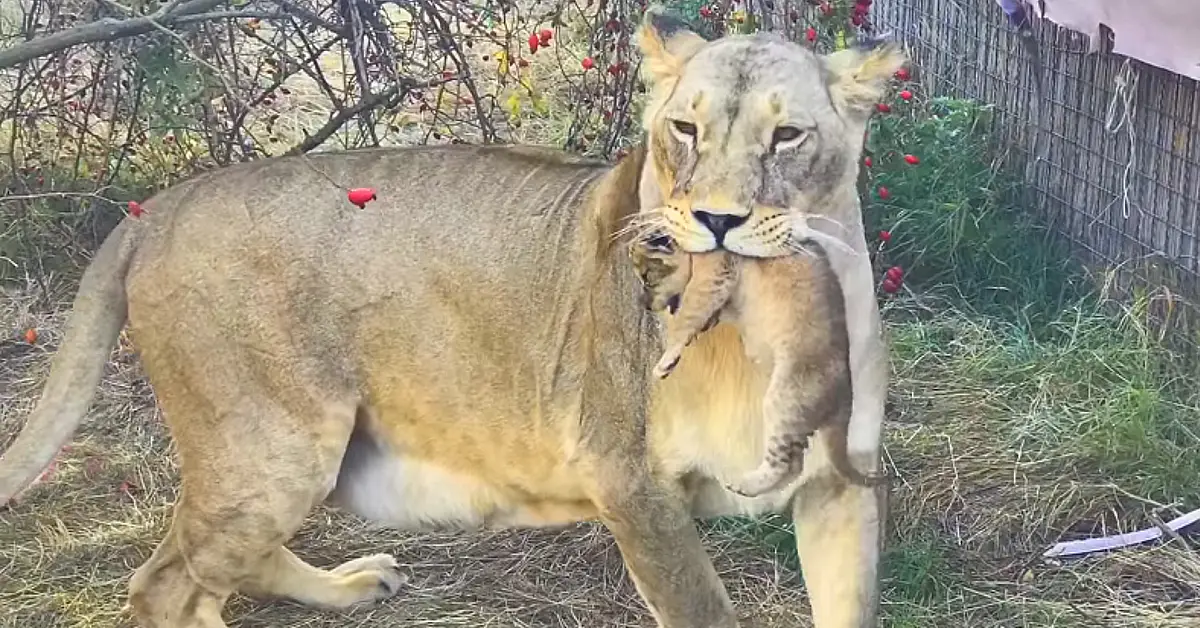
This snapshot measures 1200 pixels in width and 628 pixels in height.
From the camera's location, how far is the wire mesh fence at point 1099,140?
4590 millimetres

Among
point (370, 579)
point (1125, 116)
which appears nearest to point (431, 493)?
point (370, 579)

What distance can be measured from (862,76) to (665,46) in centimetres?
36

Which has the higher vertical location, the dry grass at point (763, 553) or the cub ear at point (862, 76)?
the cub ear at point (862, 76)

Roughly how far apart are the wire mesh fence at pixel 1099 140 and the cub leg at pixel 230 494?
2601 millimetres

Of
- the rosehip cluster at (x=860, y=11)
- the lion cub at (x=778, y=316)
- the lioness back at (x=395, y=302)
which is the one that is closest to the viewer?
the lion cub at (x=778, y=316)

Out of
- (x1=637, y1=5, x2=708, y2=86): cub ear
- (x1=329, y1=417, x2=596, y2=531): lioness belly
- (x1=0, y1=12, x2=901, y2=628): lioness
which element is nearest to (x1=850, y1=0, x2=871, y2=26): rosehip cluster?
(x1=0, y1=12, x2=901, y2=628): lioness

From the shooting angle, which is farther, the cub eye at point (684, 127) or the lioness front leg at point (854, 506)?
the lioness front leg at point (854, 506)

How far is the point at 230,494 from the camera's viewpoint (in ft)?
10.4

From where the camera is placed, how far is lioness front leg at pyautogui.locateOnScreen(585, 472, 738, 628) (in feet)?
9.29

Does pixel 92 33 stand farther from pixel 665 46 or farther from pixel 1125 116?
pixel 1125 116

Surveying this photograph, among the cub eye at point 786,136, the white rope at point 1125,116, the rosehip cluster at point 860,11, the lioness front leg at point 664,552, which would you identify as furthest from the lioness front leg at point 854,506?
the white rope at point 1125,116

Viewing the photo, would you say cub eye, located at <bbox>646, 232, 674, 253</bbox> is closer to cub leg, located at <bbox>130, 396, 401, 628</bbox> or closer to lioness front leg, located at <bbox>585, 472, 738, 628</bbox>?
lioness front leg, located at <bbox>585, 472, 738, 628</bbox>

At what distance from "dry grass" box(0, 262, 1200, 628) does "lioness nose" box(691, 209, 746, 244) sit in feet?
5.13

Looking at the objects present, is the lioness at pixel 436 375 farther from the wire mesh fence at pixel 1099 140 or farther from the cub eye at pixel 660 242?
the wire mesh fence at pixel 1099 140
